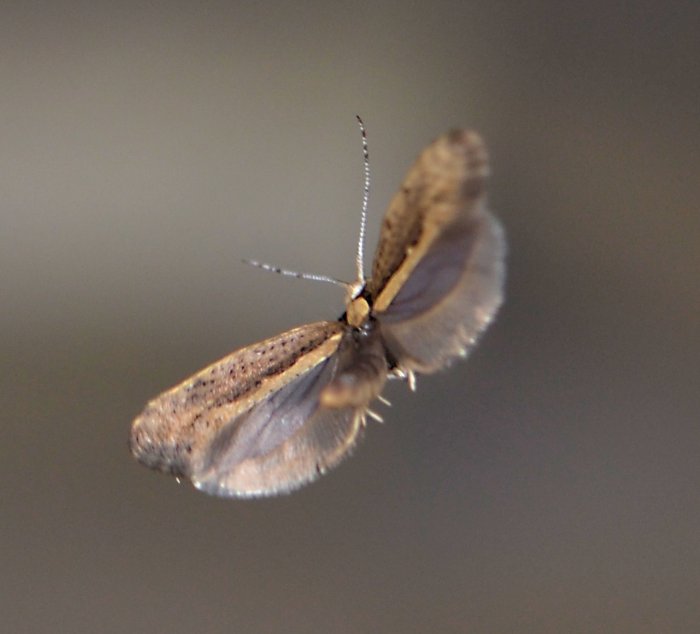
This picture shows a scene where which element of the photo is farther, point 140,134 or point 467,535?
point 140,134

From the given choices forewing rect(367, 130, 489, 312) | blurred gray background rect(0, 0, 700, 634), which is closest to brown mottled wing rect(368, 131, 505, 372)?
forewing rect(367, 130, 489, 312)

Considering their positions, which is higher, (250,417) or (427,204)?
(427,204)

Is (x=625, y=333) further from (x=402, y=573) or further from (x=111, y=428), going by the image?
(x=111, y=428)

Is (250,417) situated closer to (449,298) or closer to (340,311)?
(449,298)

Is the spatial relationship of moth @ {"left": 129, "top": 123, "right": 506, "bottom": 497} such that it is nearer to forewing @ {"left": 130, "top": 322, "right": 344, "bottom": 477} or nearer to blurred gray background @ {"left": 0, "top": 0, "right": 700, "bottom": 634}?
forewing @ {"left": 130, "top": 322, "right": 344, "bottom": 477}

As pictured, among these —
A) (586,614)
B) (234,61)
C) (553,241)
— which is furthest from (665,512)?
(234,61)

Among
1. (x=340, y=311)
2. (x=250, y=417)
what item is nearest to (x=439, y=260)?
(x=250, y=417)

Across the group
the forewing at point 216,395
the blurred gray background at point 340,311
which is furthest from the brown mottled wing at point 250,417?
the blurred gray background at point 340,311
